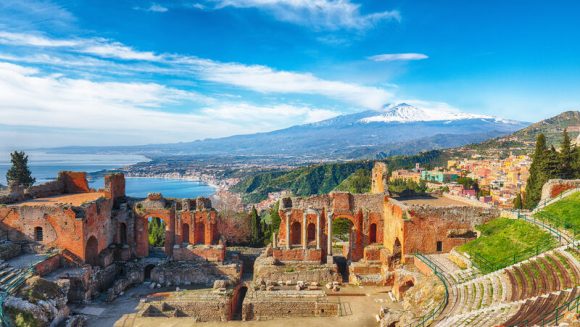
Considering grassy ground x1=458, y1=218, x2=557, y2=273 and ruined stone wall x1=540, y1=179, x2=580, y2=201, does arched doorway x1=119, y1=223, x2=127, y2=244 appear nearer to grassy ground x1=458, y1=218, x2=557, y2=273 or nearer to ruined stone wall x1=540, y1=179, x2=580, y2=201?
grassy ground x1=458, y1=218, x2=557, y2=273

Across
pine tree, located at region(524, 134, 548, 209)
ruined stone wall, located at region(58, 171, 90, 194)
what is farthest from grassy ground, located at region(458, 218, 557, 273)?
ruined stone wall, located at region(58, 171, 90, 194)

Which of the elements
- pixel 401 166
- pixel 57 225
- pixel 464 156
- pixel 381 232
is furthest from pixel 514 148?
pixel 57 225

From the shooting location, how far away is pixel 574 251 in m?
19.2

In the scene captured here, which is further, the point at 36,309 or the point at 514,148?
the point at 514,148

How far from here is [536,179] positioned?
40062 millimetres

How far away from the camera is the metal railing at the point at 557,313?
13062 mm

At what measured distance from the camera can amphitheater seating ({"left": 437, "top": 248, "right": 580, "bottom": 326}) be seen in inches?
595

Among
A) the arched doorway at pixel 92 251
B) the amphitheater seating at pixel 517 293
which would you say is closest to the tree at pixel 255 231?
the arched doorway at pixel 92 251

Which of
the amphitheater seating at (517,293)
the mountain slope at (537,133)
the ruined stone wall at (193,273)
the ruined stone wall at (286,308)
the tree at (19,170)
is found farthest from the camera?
the mountain slope at (537,133)

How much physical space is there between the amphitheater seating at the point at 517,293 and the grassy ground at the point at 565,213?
3906 millimetres

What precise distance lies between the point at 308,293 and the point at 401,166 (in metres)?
101

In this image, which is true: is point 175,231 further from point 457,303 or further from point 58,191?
point 457,303

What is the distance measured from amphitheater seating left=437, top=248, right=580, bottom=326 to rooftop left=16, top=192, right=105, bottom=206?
2482 centimetres

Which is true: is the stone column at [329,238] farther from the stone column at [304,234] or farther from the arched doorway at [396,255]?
the arched doorway at [396,255]
